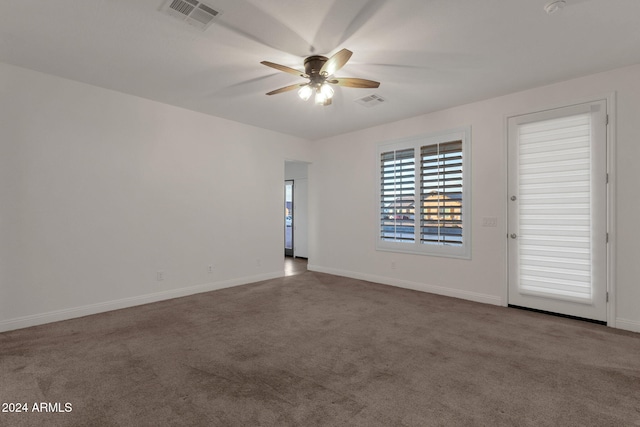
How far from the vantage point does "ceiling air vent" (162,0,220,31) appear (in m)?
2.30

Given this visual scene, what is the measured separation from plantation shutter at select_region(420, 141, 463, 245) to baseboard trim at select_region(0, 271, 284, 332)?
315 centimetres

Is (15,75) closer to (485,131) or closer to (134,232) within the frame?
(134,232)

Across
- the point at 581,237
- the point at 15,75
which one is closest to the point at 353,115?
the point at 581,237

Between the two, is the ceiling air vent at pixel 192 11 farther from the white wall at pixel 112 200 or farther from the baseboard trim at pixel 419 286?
the baseboard trim at pixel 419 286

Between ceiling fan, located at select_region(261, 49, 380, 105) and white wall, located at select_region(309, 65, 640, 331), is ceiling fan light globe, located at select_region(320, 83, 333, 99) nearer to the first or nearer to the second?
ceiling fan, located at select_region(261, 49, 380, 105)

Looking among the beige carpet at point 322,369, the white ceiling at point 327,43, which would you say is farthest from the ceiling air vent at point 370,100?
the beige carpet at point 322,369

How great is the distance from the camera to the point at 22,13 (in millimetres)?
2410

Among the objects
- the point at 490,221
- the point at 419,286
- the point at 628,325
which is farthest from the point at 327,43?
the point at 628,325

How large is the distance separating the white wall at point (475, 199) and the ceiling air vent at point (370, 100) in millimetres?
196

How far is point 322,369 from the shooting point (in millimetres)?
2414

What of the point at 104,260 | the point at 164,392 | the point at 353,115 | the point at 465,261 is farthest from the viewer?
the point at 353,115

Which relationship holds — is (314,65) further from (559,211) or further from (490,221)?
(559,211)

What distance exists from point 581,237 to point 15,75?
21.6ft

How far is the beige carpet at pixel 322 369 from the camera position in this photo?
6.19 feet
